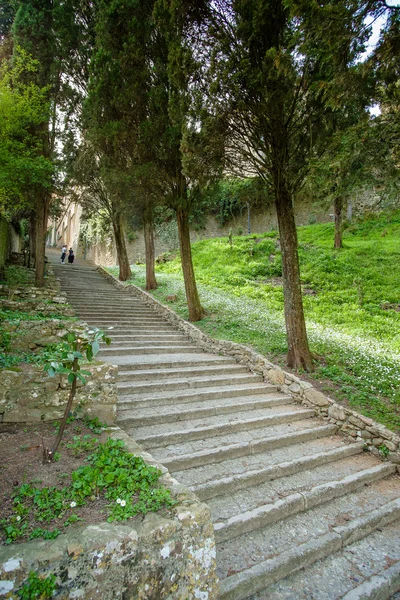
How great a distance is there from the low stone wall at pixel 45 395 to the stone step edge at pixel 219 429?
0.79 metres

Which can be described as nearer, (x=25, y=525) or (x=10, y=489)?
(x=25, y=525)

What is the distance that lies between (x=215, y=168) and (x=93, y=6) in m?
8.33

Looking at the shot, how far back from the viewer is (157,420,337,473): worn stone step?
3838 mm

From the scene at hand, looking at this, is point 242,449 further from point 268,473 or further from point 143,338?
point 143,338

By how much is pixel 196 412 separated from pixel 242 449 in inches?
39.7

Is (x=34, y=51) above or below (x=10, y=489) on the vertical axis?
above

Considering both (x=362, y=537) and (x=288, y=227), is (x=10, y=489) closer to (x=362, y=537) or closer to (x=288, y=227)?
(x=362, y=537)

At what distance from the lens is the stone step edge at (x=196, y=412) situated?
454 centimetres

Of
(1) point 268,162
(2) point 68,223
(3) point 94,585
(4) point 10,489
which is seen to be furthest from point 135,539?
(2) point 68,223

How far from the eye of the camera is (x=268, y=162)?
6.99 metres

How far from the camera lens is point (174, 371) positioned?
641cm

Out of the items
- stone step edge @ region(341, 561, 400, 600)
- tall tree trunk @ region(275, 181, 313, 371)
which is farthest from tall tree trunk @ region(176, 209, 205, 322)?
stone step edge @ region(341, 561, 400, 600)

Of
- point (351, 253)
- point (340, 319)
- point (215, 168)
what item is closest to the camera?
point (215, 168)

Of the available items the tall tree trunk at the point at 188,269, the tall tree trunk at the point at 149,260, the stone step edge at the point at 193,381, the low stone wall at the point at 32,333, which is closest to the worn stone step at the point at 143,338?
the tall tree trunk at the point at 188,269
